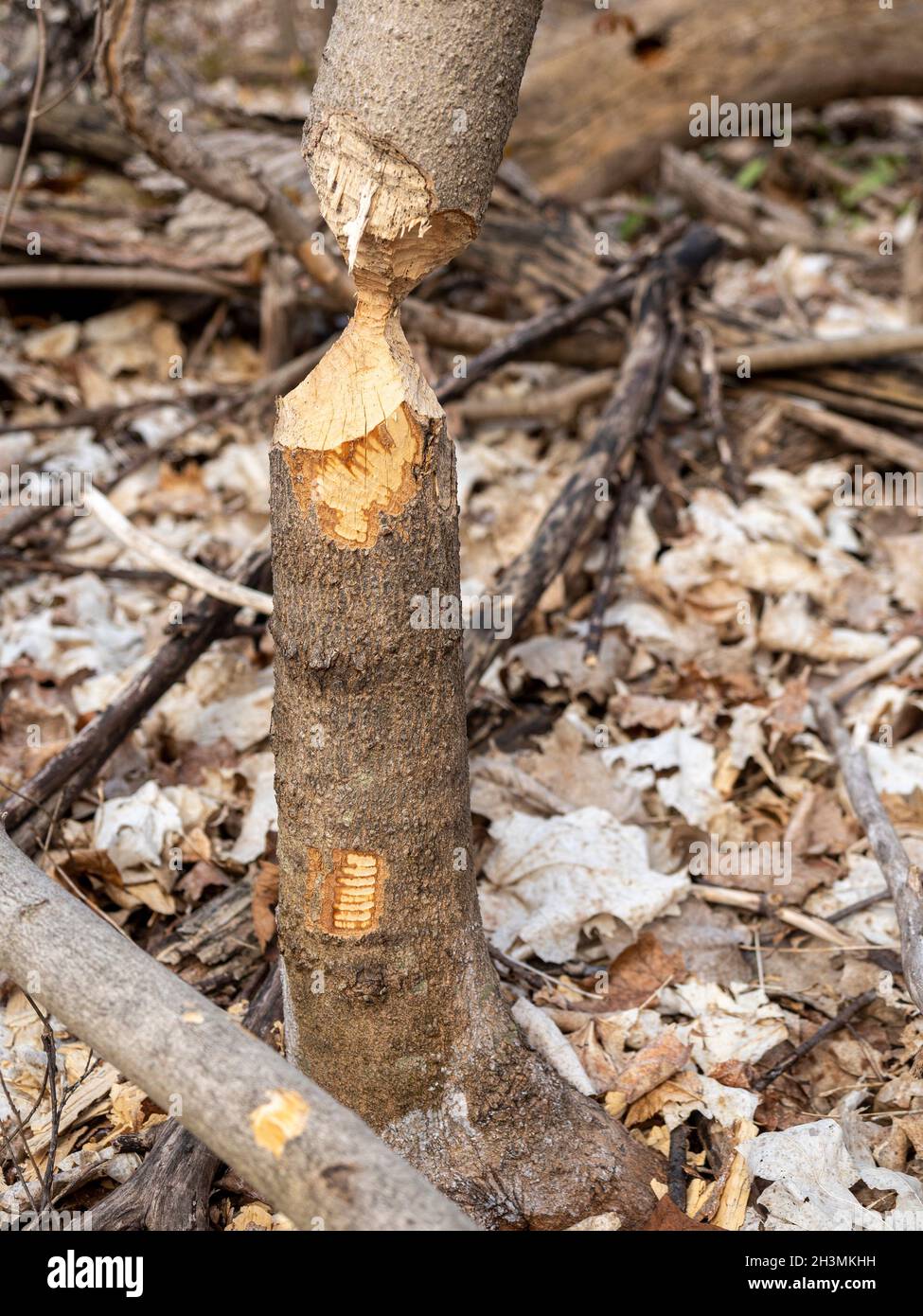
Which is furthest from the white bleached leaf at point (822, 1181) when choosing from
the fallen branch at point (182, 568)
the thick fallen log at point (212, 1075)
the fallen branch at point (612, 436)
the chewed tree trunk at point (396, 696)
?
the fallen branch at point (182, 568)

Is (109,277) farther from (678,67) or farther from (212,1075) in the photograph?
(212,1075)

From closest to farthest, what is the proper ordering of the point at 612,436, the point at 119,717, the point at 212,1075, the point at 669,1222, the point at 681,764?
the point at 212,1075 < the point at 669,1222 < the point at 119,717 < the point at 681,764 < the point at 612,436

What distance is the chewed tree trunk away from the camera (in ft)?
5.82

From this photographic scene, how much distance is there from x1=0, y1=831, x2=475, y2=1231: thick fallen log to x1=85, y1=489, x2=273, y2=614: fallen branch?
1.43 metres

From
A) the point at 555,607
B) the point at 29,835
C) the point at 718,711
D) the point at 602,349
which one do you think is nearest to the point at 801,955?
the point at 718,711

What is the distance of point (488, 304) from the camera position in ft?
17.4

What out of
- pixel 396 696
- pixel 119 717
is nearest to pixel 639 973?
pixel 396 696

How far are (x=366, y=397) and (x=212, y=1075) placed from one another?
1139 mm

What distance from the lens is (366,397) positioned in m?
1.93

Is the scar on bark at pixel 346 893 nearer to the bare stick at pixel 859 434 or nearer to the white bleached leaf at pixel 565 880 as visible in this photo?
the white bleached leaf at pixel 565 880

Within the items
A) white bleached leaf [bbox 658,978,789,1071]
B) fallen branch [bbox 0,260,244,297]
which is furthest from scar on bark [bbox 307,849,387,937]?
fallen branch [bbox 0,260,244,297]

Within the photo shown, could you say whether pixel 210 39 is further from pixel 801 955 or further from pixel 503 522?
pixel 801 955

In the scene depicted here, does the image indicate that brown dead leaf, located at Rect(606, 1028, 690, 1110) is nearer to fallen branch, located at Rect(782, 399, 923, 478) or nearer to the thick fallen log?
the thick fallen log

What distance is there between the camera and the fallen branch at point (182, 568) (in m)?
3.27
